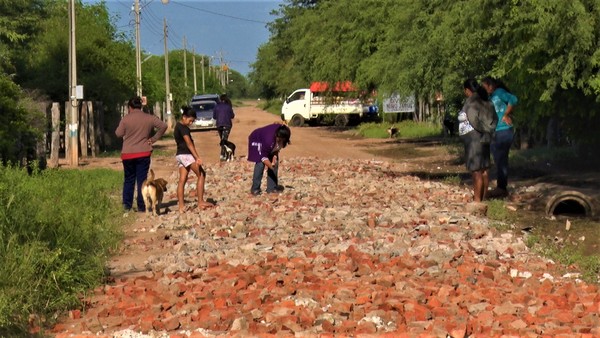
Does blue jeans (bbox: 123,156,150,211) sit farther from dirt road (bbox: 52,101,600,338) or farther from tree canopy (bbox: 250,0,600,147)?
tree canopy (bbox: 250,0,600,147)

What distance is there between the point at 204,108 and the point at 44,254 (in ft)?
158

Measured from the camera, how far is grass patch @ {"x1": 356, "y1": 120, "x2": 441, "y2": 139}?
4581 cm

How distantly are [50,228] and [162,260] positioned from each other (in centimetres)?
122

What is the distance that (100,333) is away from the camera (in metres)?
8.35

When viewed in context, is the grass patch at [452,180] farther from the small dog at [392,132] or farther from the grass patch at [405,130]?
the small dog at [392,132]

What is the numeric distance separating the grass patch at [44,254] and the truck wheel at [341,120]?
155ft

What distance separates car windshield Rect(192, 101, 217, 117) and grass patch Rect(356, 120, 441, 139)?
850 centimetres

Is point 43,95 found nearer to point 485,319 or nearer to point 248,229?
point 248,229

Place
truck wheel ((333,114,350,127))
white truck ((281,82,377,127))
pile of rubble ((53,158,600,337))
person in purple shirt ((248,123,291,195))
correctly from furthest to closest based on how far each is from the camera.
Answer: truck wheel ((333,114,350,127)), white truck ((281,82,377,127)), person in purple shirt ((248,123,291,195)), pile of rubble ((53,158,600,337))

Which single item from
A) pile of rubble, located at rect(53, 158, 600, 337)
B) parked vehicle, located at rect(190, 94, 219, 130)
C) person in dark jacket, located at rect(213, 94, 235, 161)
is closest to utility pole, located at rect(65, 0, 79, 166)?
person in dark jacket, located at rect(213, 94, 235, 161)

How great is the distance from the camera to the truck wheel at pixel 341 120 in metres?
61.1

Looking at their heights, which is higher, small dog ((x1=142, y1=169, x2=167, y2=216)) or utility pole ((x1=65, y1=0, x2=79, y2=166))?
utility pole ((x1=65, y1=0, x2=79, y2=166))

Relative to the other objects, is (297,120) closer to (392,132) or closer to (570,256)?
(392,132)

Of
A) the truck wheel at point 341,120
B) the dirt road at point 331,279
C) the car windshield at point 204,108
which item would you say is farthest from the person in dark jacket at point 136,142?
the truck wheel at point 341,120
